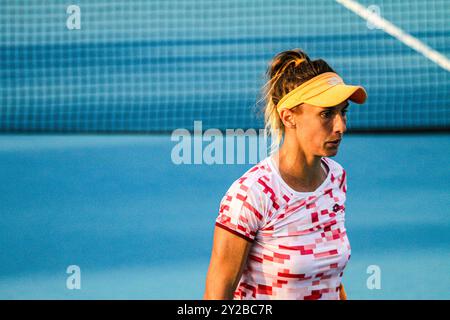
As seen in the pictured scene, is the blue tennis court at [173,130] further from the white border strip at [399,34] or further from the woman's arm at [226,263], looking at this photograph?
the woman's arm at [226,263]

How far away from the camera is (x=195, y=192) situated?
8211 mm

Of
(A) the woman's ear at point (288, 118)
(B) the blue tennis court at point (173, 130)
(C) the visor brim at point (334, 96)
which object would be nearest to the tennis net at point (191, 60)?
(B) the blue tennis court at point (173, 130)

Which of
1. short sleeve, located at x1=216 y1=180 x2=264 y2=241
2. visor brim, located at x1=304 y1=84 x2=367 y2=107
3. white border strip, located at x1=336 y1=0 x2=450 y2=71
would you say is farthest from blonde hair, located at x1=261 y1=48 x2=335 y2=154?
white border strip, located at x1=336 y1=0 x2=450 y2=71

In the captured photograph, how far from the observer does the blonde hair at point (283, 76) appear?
3719mm

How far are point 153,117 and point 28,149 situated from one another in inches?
52.4

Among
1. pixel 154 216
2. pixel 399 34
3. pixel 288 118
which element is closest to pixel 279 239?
pixel 288 118

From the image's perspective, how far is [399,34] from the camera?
428 inches

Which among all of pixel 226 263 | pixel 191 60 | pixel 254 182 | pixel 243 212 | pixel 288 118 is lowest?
pixel 226 263

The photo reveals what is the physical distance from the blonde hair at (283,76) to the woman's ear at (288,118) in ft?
0.26

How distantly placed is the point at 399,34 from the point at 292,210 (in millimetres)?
7705

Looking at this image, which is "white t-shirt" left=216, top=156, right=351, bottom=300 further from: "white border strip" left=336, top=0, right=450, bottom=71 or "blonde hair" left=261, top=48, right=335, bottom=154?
"white border strip" left=336, top=0, right=450, bottom=71

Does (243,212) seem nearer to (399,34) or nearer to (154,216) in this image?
(154,216)
